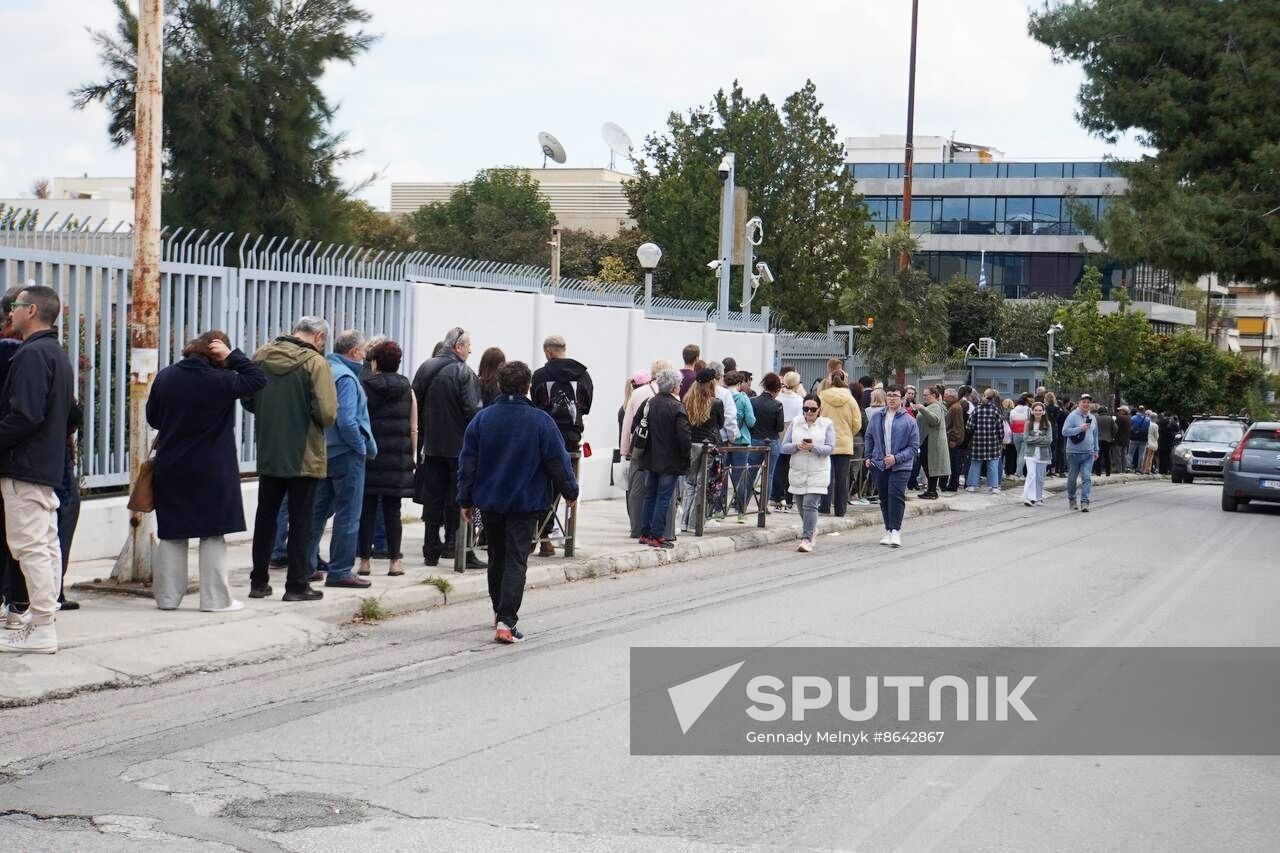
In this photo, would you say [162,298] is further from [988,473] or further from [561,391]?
[988,473]

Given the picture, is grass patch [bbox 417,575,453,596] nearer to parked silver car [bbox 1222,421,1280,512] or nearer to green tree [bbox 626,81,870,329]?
parked silver car [bbox 1222,421,1280,512]

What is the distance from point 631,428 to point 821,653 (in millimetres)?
5396

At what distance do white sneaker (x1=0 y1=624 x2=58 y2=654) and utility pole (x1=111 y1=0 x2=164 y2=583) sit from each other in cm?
177

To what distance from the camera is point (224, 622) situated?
916cm

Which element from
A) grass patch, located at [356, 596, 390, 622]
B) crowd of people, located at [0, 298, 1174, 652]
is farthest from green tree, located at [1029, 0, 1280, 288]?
grass patch, located at [356, 596, 390, 622]

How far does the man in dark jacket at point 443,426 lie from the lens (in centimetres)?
1186

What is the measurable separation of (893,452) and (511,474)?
734 cm

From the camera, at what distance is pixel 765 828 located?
548cm

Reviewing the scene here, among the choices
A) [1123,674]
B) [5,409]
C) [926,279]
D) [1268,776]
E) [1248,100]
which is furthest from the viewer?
[926,279]

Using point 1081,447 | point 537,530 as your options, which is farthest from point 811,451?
point 1081,447

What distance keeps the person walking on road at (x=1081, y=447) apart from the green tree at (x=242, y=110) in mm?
18885

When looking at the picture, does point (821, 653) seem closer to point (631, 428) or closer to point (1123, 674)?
point (1123, 674)

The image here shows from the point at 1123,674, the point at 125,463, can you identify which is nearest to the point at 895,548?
the point at 1123,674

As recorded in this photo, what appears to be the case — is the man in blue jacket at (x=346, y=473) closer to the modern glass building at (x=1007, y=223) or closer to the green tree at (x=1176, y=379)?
the green tree at (x=1176, y=379)
